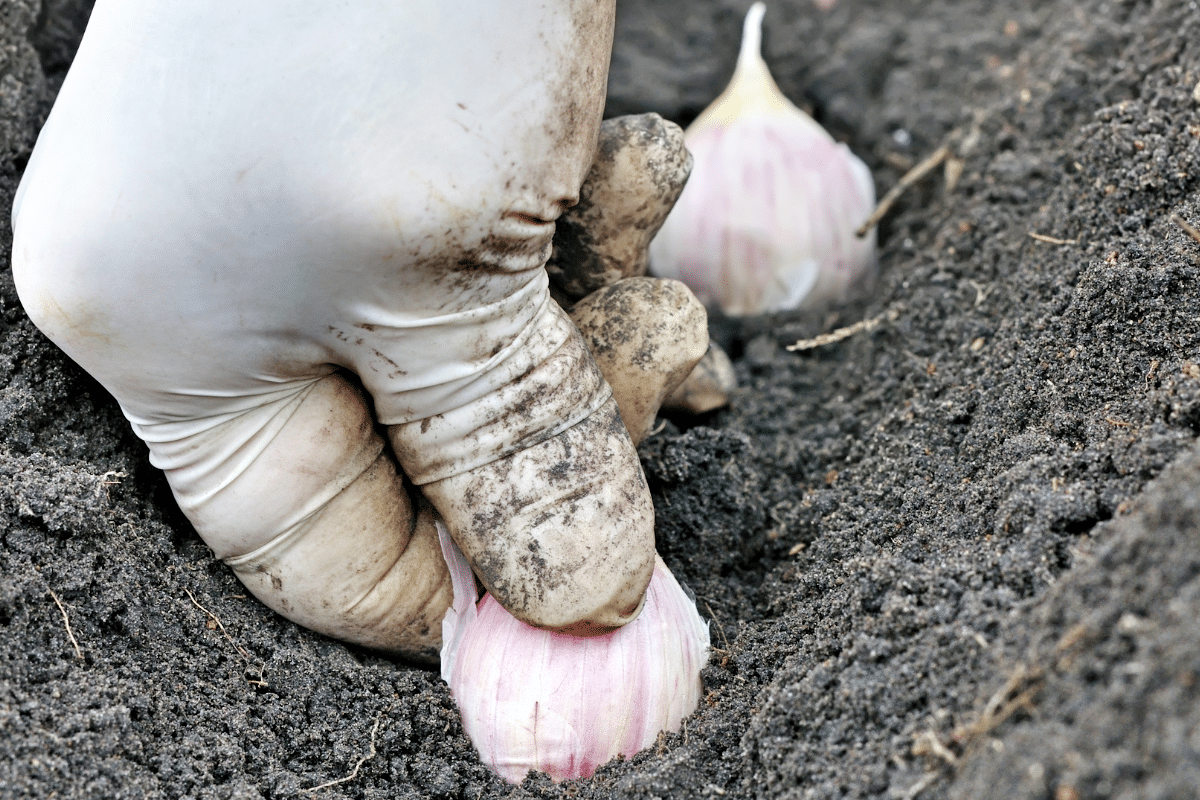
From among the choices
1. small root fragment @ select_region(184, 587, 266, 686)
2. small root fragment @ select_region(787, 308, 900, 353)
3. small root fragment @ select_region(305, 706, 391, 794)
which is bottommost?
small root fragment @ select_region(305, 706, 391, 794)

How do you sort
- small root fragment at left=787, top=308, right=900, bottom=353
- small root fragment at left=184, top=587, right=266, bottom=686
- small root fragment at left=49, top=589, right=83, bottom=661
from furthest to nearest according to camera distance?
small root fragment at left=787, top=308, right=900, bottom=353 → small root fragment at left=184, top=587, right=266, bottom=686 → small root fragment at left=49, top=589, right=83, bottom=661

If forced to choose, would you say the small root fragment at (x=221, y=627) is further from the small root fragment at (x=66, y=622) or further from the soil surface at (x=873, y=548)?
the small root fragment at (x=66, y=622)

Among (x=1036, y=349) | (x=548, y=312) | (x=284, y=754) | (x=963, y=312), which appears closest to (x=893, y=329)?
(x=963, y=312)

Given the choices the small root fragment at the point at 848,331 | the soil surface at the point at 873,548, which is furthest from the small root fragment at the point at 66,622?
the small root fragment at the point at 848,331

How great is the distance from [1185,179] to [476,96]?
0.81m

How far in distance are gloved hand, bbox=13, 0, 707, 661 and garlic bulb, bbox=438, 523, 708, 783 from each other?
0.05 metres

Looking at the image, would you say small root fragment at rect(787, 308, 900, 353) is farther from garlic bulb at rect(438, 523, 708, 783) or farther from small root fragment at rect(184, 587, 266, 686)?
small root fragment at rect(184, 587, 266, 686)

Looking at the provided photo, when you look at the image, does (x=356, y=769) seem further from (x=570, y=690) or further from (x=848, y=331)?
(x=848, y=331)

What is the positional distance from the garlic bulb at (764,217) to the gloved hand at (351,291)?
62cm

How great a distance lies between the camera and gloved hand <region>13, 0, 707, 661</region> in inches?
30.4

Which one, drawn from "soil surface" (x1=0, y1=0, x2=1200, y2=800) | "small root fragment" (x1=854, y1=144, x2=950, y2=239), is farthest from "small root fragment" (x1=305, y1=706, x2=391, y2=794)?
"small root fragment" (x1=854, y1=144, x2=950, y2=239)

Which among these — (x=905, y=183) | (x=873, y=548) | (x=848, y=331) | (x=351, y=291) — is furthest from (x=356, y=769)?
(x=905, y=183)

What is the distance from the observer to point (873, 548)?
101 centimetres

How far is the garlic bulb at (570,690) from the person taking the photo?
964mm
